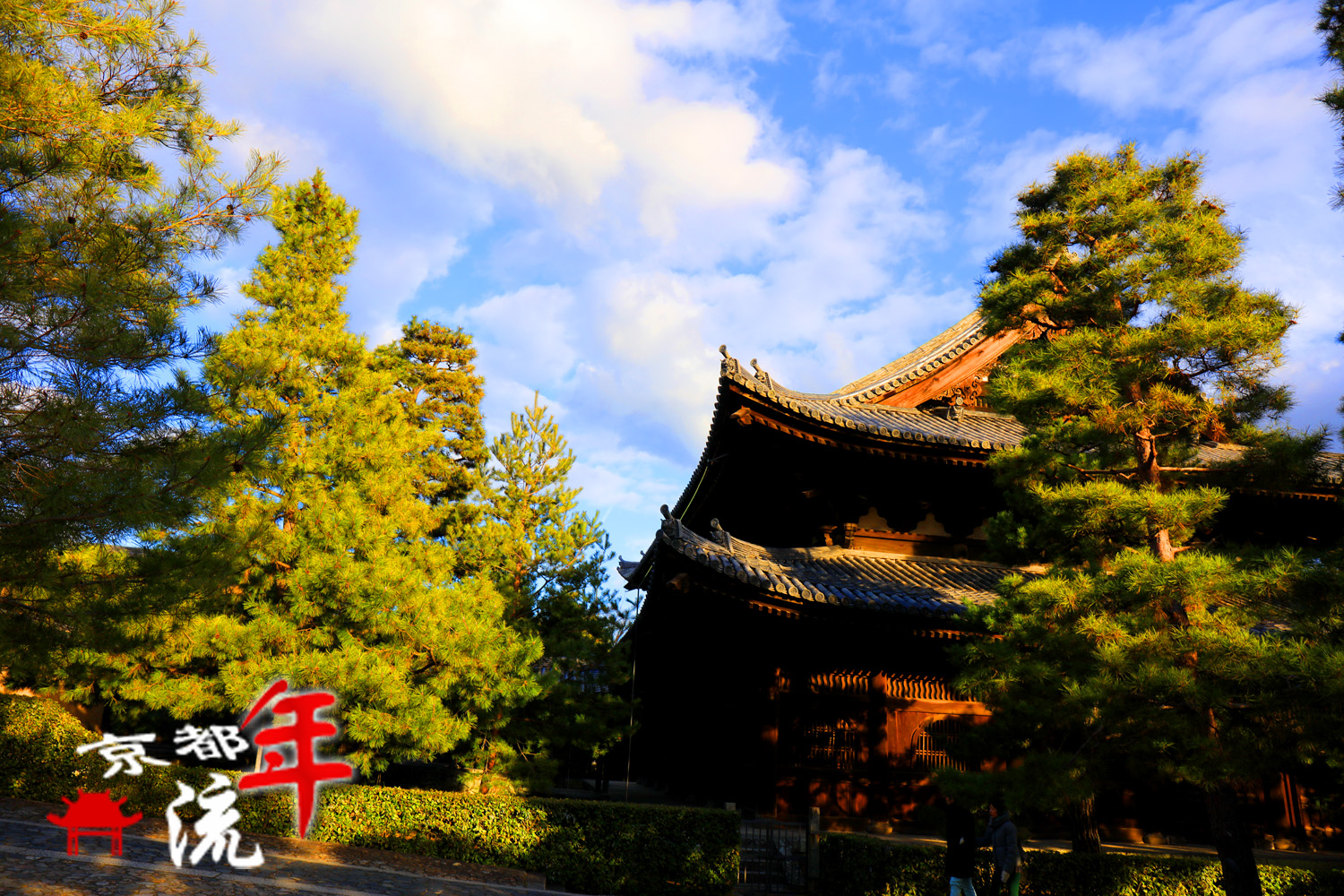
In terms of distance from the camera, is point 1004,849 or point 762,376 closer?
point 1004,849

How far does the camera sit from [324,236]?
1473cm

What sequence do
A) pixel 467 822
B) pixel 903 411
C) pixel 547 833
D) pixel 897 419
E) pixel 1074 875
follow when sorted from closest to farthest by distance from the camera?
pixel 1074 875
pixel 547 833
pixel 467 822
pixel 897 419
pixel 903 411

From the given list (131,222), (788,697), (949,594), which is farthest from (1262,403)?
(131,222)

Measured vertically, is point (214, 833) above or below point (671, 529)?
below

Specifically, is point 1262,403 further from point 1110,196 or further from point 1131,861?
point 1131,861

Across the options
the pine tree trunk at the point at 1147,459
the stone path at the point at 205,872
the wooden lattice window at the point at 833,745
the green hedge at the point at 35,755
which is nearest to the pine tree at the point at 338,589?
the stone path at the point at 205,872

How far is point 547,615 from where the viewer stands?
1605 centimetres

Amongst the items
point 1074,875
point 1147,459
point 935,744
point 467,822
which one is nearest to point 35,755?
point 467,822

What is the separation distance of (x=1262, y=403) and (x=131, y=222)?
1092 centimetres

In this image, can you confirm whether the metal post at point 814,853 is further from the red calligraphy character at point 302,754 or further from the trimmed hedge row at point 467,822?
the red calligraphy character at point 302,754

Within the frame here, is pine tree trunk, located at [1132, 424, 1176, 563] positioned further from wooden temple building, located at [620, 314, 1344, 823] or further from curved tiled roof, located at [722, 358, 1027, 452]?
wooden temple building, located at [620, 314, 1344, 823]

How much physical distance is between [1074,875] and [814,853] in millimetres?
A: 2923

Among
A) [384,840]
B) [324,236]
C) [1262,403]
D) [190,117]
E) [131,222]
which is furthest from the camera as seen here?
[324,236]

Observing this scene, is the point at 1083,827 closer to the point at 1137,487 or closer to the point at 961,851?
the point at 961,851
